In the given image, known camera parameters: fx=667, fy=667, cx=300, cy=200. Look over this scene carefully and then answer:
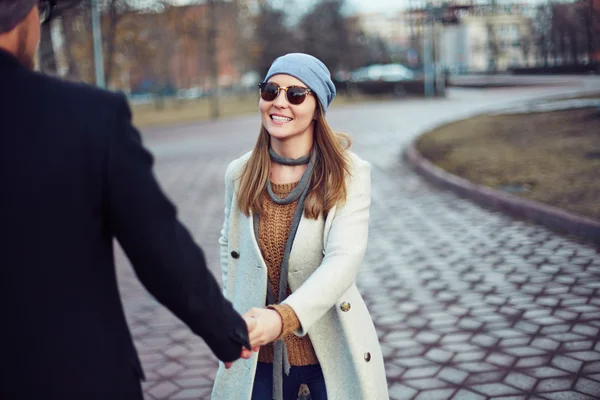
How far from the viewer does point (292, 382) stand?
8.37 feet

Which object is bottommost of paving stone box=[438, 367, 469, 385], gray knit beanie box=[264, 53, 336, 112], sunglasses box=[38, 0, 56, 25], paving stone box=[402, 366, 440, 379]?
paving stone box=[402, 366, 440, 379]

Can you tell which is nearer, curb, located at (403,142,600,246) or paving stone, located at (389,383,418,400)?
paving stone, located at (389,383,418,400)

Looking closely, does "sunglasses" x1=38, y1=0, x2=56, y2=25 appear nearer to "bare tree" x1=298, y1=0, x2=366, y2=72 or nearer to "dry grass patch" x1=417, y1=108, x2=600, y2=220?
"dry grass patch" x1=417, y1=108, x2=600, y2=220

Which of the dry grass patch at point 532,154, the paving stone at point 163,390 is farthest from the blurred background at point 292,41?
the paving stone at point 163,390

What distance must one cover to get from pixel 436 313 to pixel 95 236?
4528 mm

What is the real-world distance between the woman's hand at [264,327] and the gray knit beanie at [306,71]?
0.93 meters

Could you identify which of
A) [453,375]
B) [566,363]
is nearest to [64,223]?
[453,375]

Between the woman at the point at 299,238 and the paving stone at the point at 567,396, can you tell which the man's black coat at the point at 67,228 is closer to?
the woman at the point at 299,238

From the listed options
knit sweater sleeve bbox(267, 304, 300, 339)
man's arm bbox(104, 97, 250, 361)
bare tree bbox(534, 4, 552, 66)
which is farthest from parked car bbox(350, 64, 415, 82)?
man's arm bbox(104, 97, 250, 361)

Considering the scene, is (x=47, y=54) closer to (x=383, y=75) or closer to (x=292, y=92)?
(x=292, y=92)

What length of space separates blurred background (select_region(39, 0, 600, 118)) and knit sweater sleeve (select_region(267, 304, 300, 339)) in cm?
1237

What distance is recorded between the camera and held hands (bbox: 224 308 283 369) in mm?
1971

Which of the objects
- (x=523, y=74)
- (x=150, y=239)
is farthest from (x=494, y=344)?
(x=523, y=74)

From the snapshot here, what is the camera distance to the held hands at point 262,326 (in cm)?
197
